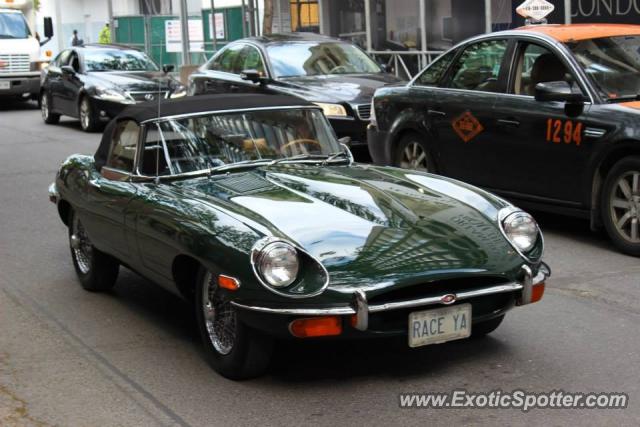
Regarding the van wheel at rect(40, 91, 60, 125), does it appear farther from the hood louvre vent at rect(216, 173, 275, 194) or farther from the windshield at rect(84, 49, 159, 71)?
the hood louvre vent at rect(216, 173, 275, 194)

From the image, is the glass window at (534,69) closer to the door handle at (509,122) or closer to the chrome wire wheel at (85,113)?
the door handle at (509,122)

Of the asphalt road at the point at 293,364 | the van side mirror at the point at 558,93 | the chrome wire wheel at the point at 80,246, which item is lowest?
the asphalt road at the point at 293,364

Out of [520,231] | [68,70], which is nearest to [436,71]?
[520,231]

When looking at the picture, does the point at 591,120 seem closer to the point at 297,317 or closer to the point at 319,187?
the point at 319,187

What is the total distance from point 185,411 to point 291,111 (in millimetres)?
2452

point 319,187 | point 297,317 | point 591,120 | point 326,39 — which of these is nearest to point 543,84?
point 591,120

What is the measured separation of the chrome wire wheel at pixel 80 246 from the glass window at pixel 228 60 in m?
7.56

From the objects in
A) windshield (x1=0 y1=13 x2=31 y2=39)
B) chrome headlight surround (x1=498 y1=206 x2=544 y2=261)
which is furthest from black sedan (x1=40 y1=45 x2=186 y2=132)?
chrome headlight surround (x1=498 y1=206 x2=544 y2=261)

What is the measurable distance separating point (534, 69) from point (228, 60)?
7.18m

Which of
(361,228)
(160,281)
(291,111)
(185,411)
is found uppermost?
(291,111)

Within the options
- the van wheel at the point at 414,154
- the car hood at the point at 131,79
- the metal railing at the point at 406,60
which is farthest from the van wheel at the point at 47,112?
the van wheel at the point at 414,154

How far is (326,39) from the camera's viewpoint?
14.9 metres

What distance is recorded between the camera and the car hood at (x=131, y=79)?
60.6ft

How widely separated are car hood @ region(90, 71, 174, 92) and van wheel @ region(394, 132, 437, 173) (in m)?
8.85
